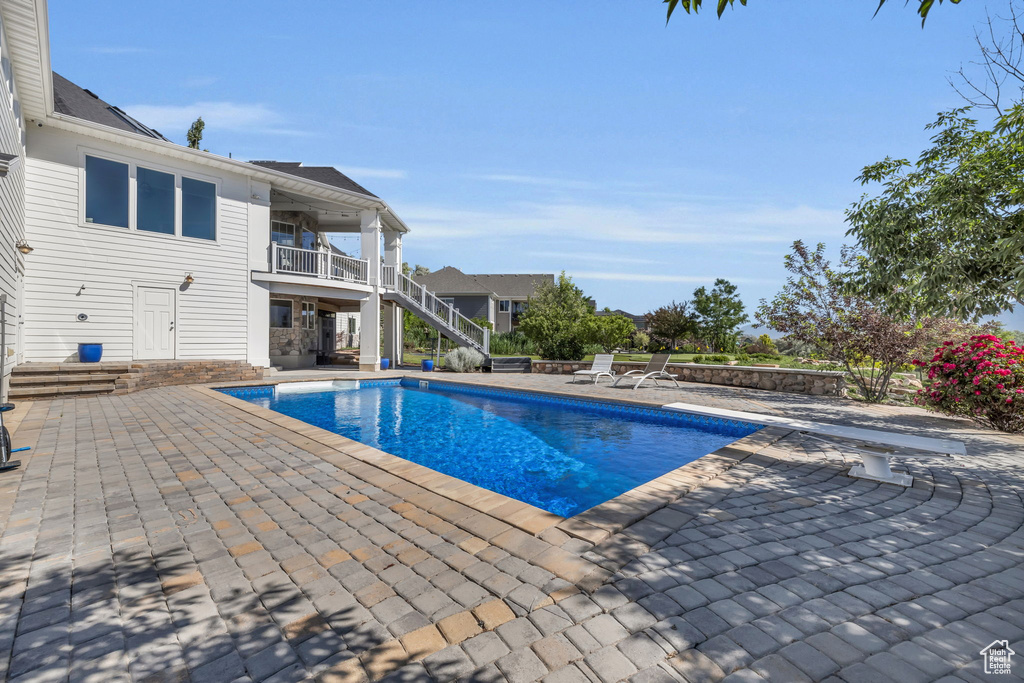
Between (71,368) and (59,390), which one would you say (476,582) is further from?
(71,368)

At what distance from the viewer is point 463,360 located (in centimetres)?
1778

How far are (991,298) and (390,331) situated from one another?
18.3 m

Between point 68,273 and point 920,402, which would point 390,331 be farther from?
point 920,402

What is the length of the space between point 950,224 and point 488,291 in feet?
94.4

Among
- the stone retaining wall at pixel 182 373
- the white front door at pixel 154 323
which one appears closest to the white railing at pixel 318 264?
the white front door at pixel 154 323

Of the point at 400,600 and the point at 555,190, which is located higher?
the point at 555,190

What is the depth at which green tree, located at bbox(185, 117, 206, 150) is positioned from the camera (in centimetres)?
3050

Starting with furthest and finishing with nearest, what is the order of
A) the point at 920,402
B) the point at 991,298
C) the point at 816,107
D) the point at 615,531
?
the point at 816,107, the point at 920,402, the point at 991,298, the point at 615,531

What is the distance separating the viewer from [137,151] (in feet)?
40.2

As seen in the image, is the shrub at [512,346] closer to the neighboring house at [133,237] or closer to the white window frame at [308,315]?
the neighboring house at [133,237]

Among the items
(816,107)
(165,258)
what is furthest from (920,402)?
(165,258)

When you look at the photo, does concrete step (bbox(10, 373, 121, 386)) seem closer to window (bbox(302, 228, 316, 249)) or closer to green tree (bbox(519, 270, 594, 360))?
window (bbox(302, 228, 316, 249))

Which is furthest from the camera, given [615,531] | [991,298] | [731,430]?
[731,430]

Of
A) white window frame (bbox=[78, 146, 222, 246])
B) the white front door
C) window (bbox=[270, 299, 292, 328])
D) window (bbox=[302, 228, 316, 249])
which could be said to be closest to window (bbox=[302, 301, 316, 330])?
window (bbox=[270, 299, 292, 328])
